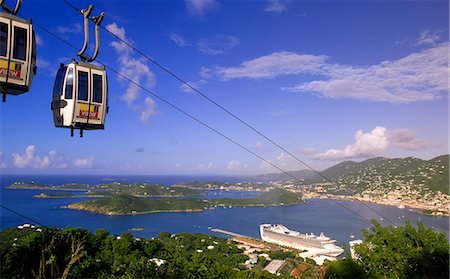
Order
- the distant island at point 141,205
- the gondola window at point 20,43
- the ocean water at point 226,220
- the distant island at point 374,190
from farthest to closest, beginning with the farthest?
the distant island at point 374,190 < the distant island at point 141,205 < the ocean water at point 226,220 < the gondola window at point 20,43

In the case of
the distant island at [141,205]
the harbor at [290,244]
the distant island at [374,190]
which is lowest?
the harbor at [290,244]

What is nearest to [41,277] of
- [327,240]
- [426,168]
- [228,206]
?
[327,240]

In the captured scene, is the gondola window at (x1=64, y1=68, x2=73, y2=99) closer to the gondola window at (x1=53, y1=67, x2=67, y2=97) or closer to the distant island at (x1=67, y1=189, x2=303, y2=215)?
the gondola window at (x1=53, y1=67, x2=67, y2=97)

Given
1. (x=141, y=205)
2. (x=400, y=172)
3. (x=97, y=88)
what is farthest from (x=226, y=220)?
(x=400, y=172)

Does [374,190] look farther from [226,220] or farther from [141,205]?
[141,205]

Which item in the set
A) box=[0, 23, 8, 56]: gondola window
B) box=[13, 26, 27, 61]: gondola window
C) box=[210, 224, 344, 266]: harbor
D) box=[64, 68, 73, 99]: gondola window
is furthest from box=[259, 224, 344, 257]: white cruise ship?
box=[0, 23, 8, 56]: gondola window

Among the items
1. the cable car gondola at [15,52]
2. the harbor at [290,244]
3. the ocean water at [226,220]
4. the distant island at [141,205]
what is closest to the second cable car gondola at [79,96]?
the cable car gondola at [15,52]

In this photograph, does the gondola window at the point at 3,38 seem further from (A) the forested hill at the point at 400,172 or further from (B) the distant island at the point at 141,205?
(A) the forested hill at the point at 400,172
